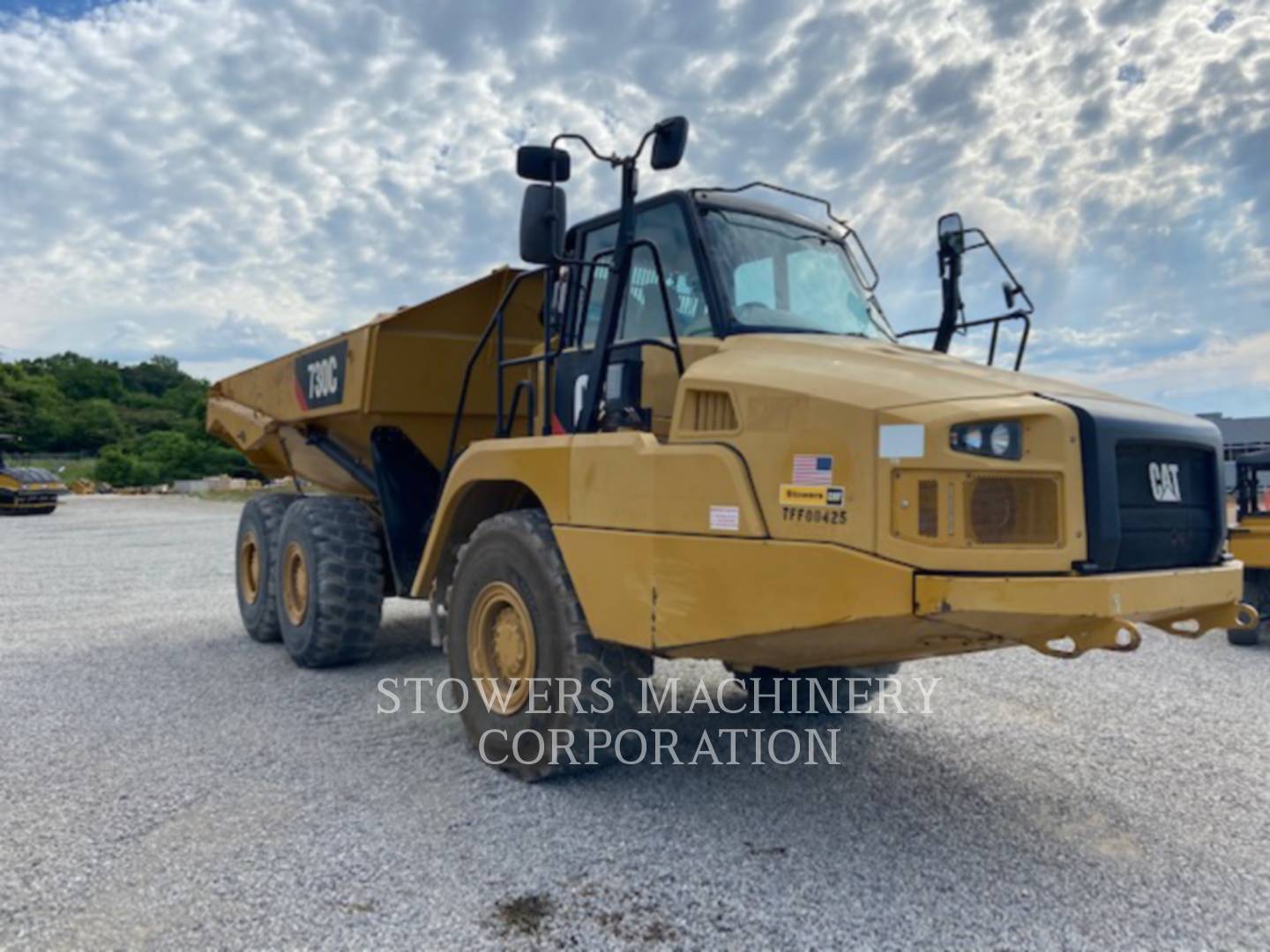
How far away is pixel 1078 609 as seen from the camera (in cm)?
292

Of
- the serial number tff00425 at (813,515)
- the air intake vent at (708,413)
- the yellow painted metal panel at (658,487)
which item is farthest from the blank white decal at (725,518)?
the air intake vent at (708,413)

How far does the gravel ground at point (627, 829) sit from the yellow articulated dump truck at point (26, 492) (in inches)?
1026

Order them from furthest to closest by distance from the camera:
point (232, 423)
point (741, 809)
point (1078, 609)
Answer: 1. point (232, 423)
2. point (741, 809)
3. point (1078, 609)

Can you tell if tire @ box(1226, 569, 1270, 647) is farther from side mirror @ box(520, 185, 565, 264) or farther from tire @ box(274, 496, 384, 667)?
side mirror @ box(520, 185, 565, 264)

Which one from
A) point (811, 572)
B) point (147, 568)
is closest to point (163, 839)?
point (811, 572)

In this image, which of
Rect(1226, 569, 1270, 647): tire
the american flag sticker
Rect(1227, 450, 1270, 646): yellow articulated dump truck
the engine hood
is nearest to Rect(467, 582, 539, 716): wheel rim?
the engine hood

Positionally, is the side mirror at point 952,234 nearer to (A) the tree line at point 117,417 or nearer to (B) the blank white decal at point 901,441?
(B) the blank white decal at point 901,441

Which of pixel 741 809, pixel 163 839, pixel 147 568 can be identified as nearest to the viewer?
pixel 163 839

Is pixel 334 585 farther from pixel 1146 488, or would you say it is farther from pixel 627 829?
pixel 1146 488

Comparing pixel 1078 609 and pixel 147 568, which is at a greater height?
pixel 1078 609

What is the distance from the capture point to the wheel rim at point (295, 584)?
695 cm

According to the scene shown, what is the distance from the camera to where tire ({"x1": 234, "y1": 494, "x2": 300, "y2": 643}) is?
7.62m

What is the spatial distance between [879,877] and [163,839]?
2.67m

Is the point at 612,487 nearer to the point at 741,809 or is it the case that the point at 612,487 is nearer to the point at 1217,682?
the point at 741,809
